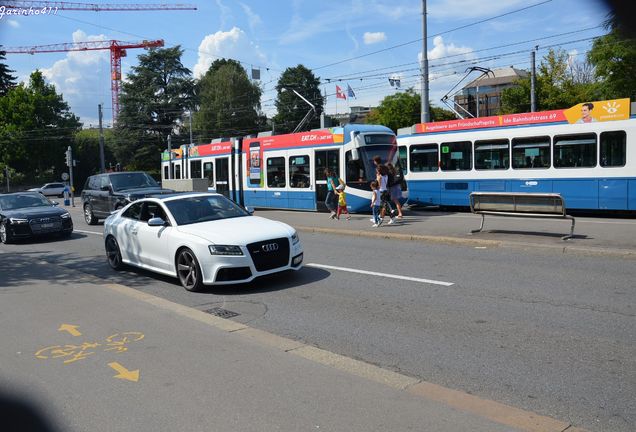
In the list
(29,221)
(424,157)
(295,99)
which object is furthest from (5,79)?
(295,99)

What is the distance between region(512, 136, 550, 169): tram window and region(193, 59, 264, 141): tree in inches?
2223

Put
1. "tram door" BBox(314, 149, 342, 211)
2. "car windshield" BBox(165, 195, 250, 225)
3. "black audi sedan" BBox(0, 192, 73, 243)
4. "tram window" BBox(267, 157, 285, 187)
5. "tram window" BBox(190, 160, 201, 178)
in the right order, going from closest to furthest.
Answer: "car windshield" BBox(165, 195, 250, 225) → "black audi sedan" BBox(0, 192, 73, 243) → "tram door" BBox(314, 149, 342, 211) → "tram window" BBox(267, 157, 285, 187) → "tram window" BBox(190, 160, 201, 178)

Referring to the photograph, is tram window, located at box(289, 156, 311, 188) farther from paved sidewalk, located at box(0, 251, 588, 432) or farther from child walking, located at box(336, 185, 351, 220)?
paved sidewalk, located at box(0, 251, 588, 432)

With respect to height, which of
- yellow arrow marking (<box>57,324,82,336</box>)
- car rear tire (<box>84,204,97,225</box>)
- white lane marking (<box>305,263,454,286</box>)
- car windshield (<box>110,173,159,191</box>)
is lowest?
yellow arrow marking (<box>57,324,82,336</box>)

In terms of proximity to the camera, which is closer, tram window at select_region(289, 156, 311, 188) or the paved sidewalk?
the paved sidewalk

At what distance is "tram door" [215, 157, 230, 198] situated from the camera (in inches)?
1088

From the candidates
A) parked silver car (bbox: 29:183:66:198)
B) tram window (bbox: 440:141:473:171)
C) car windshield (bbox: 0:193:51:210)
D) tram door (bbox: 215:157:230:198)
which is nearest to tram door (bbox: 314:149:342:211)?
tram window (bbox: 440:141:473:171)

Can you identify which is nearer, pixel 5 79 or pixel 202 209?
pixel 202 209

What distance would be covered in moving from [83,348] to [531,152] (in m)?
16.6

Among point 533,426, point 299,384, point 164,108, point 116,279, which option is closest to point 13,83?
point 116,279

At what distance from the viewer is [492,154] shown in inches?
795

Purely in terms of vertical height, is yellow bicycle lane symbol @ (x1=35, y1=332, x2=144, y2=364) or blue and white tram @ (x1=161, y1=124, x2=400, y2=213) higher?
blue and white tram @ (x1=161, y1=124, x2=400, y2=213)

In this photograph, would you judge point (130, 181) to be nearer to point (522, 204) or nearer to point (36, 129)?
point (522, 204)

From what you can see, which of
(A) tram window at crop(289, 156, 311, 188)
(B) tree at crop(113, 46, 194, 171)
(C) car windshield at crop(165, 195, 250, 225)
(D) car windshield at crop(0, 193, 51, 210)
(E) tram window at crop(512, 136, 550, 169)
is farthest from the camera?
(B) tree at crop(113, 46, 194, 171)
